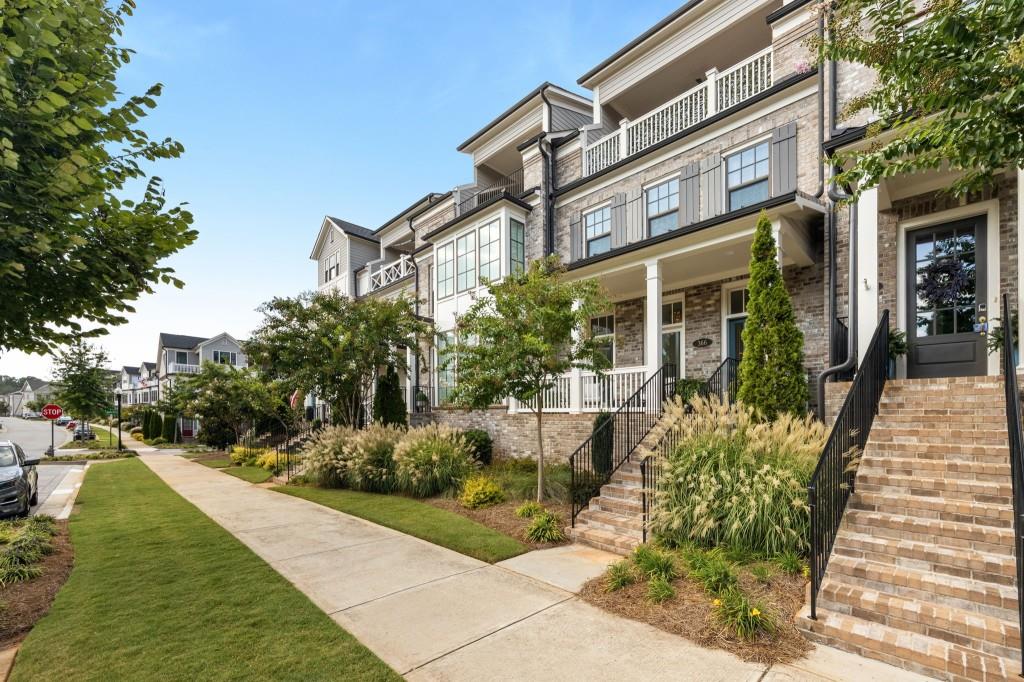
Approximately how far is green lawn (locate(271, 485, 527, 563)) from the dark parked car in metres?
4.94

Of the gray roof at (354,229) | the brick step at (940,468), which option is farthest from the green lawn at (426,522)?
the gray roof at (354,229)

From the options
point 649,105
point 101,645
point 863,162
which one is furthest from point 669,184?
point 101,645

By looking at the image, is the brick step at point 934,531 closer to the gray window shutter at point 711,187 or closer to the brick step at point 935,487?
the brick step at point 935,487

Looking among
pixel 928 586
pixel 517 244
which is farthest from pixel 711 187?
pixel 928 586

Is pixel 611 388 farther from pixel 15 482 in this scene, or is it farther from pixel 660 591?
pixel 15 482

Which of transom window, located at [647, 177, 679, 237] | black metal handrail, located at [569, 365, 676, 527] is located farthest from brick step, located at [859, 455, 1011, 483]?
transom window, located at [647, 177, 679, 237]

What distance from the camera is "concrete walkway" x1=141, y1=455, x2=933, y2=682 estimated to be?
143 inches

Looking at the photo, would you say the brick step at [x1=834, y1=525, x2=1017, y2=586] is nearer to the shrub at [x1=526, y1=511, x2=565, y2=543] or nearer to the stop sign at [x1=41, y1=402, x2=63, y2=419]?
the shrub at [x1=526, y1=511, x2=565, y2=543]

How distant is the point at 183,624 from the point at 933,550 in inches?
272

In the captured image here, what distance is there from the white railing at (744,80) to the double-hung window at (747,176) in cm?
123

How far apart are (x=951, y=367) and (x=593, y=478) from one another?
19.8ft

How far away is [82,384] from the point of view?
83.7 ft

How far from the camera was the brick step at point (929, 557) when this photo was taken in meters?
4.02

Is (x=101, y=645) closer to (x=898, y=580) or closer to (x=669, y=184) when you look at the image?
(x=898, y=580)
